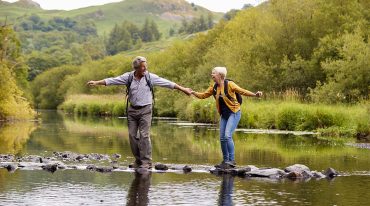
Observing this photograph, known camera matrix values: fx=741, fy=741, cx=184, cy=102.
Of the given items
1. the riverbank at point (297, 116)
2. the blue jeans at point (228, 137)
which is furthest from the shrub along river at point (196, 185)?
the riverbank at point (297, 116)

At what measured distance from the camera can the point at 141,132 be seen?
54.9 ft

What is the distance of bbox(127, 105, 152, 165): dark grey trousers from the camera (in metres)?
16.7

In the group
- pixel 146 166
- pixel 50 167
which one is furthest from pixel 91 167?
pixel 146 166

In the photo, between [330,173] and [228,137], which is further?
[228,137]

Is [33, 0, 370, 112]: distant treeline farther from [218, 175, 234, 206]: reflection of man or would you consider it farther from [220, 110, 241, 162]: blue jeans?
[218, 175, 234, 206]: reflection of man

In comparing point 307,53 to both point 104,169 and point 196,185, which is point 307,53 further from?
point 196,185

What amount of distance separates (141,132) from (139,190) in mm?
3794

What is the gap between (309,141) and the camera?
28.1 metres

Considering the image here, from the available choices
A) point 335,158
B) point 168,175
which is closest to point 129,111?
point 168,175

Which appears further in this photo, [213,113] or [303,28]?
[303,28]

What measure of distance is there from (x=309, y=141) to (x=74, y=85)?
336ft

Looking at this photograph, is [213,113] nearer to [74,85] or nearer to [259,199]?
[259,199]

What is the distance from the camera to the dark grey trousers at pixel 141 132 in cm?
1670

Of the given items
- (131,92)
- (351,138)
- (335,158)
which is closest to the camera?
(131,92)
